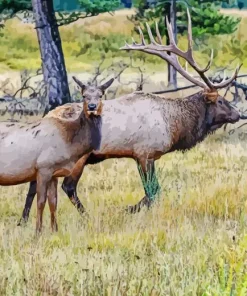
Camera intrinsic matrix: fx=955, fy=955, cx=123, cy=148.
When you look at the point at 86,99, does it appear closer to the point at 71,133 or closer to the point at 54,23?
the point at 71,133

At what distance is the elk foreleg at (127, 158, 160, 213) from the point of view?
7.57m

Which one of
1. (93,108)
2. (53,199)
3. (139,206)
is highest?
(93,108)

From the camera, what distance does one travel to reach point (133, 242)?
6137 millimetres

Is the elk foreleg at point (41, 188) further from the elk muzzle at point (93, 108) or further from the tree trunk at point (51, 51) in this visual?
the tree trunk at point (51, 51)

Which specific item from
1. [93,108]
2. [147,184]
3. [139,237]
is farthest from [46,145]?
Answer: [147,184]

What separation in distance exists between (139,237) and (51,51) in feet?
24.0

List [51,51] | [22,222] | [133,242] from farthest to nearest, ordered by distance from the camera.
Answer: [51,51]
[22,222]
[133,242]

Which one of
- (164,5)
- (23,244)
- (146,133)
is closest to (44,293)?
(23,244)

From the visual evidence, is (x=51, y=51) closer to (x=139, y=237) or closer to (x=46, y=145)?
(x=46, y=145)

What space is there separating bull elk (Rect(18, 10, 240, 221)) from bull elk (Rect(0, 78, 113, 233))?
42.2 inches

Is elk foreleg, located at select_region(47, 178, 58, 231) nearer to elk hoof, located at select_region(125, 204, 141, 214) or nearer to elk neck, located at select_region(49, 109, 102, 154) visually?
elk neck, located at select_region(49, 109, 102, 154)

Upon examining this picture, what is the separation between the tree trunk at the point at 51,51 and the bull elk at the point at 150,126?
5025 mm

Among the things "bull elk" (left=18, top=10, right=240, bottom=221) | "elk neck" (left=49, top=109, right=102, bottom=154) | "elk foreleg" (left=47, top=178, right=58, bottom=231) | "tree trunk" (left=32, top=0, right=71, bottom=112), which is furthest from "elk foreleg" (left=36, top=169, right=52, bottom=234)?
"tree trunk" (left=32, top=0, right=71, bottom=112)

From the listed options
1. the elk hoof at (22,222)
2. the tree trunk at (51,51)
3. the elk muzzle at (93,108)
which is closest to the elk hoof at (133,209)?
the elk hoof at (22,222)
